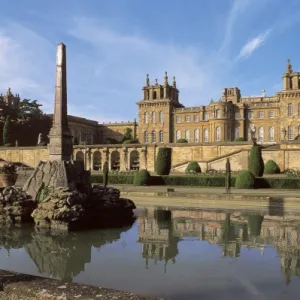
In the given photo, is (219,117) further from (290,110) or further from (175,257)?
(175,257)

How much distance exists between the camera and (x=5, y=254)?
8141mm

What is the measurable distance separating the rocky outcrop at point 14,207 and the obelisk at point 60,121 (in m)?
2.04

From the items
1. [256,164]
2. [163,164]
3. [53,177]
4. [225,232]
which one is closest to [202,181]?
[163,164]

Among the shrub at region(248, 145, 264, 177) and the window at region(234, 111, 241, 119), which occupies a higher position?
the window at region(234, 111, 241, 119)

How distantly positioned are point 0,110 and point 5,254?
60913 mm

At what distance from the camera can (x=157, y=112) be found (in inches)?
2837

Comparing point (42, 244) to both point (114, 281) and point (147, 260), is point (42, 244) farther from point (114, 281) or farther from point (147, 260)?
point (114, 281)

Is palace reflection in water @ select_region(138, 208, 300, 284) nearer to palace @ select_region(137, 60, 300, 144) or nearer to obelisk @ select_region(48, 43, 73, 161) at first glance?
obelisk @ select_region(48, 43, 73, 161)

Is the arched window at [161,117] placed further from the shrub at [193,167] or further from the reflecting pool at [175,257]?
the reflecting pool at [175,257]

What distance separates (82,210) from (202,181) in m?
15.5

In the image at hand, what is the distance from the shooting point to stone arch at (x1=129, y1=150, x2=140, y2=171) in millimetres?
48287

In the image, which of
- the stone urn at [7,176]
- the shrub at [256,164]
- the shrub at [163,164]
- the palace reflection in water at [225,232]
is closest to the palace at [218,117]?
the shrub at [163,164]

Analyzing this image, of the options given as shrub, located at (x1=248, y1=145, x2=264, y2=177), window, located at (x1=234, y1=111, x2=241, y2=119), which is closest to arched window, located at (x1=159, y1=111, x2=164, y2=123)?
window, located at (x1=234, y1=111, x2=241, y2=119)

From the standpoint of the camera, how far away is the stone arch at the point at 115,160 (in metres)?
50.5
